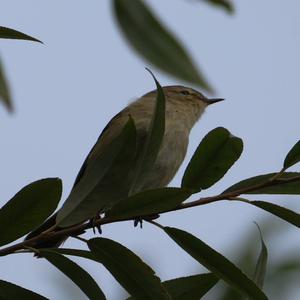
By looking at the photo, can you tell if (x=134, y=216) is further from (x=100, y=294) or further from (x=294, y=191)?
(x=294, y=191)

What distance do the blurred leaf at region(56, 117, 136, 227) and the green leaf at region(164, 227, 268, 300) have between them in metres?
0.19

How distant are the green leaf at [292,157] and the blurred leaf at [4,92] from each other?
88 centimetres

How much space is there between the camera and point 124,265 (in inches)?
75.1

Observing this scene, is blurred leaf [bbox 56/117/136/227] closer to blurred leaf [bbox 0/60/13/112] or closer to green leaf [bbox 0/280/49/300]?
green leaf [bbox 0/280/49/300]

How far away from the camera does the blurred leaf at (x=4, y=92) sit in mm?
1500

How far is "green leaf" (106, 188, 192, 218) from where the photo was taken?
6.15 feet

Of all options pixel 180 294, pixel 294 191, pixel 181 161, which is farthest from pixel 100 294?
pixel 181 161

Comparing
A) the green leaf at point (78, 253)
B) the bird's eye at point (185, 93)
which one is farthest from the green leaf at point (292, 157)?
the bird's eye at point (185, 93)

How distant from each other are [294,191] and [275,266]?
531 mm

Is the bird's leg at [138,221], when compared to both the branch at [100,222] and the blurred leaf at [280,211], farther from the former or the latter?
the blurred leaf at [280,211]

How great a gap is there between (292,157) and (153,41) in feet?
2.45

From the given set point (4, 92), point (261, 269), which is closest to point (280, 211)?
point (261, 269)

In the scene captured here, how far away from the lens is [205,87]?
141cm

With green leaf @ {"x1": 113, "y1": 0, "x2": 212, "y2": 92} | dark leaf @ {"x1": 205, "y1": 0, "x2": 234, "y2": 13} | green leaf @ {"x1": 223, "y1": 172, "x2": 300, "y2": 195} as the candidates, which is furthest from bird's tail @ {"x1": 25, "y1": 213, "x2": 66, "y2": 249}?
dark leaf @ {"x1": 205, "y1": 0, "x2": 234, "y2": 13}
